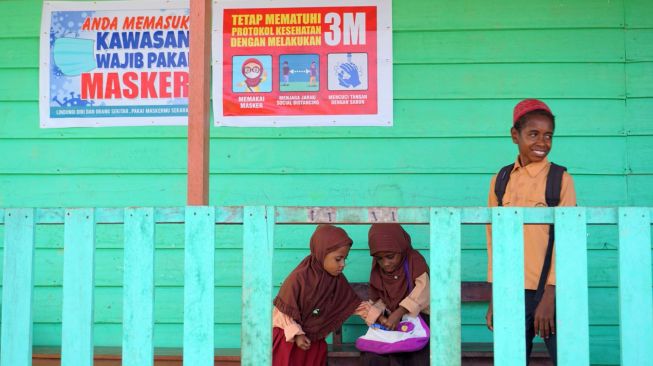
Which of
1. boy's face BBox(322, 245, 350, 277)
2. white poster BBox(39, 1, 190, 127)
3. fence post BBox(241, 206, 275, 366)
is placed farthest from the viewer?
white poster BBox(39, 1, 190, 127)

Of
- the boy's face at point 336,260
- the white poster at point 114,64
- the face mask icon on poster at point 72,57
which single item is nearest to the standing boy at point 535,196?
the boy's face at point 336,260

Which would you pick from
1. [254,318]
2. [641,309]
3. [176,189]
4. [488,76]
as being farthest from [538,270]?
[176,189]

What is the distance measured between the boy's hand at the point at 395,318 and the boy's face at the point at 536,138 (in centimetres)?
125

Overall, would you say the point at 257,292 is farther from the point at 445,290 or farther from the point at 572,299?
the point at 572,299

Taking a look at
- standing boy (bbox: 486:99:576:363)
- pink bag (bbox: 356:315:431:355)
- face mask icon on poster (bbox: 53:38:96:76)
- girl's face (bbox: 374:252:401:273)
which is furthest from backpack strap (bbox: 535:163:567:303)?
face mask icon on poster (bbox: 53:38:96:76)

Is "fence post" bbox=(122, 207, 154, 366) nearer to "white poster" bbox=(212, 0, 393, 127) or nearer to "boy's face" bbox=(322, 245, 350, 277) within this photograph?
Result: "boy's face" bbox=(322, 245, 350, 277)

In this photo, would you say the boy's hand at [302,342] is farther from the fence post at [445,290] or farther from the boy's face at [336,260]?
the fence post at [445,290]

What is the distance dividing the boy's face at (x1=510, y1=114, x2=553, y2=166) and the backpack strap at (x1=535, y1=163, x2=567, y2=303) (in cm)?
12

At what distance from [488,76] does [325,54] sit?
111cm

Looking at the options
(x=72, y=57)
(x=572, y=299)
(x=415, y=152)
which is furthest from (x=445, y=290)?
(x=72, y=57)

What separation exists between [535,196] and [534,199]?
0.02 m

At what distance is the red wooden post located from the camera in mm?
3717

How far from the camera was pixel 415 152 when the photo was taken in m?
5.47

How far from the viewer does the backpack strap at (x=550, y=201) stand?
3.86 m
